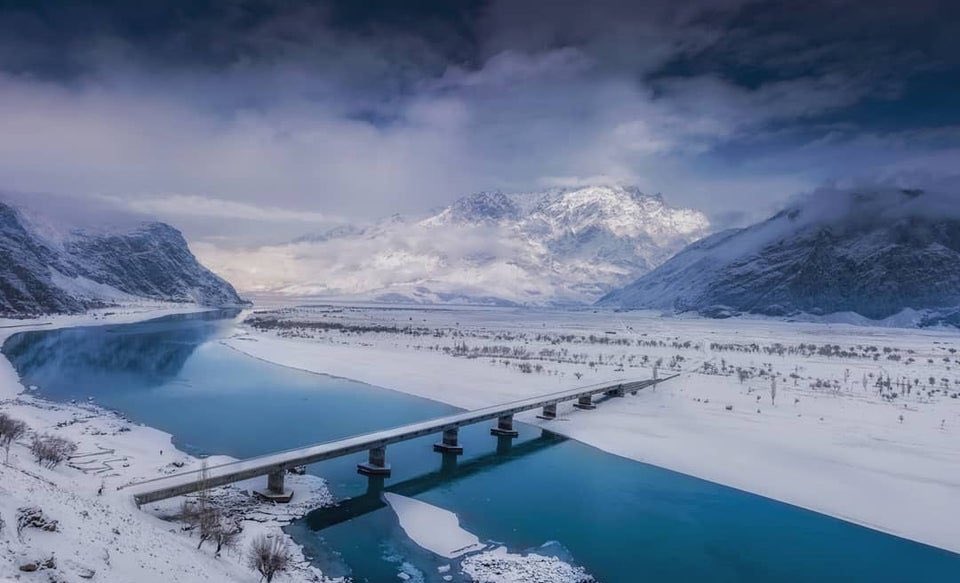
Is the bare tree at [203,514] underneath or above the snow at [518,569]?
above

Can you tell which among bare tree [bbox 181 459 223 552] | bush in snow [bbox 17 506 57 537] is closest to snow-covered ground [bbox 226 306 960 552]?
bare tree [bbox 181 459 223 552]

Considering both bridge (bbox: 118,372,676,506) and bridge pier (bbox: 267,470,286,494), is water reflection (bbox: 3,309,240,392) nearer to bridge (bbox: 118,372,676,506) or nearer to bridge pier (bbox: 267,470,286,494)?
bridge (bbox: 118,372,676,506)

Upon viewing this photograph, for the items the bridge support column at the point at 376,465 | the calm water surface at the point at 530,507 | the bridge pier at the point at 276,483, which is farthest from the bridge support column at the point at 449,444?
the bridge pier at the point at 276,483

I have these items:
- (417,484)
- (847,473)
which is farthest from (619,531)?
(847,473)

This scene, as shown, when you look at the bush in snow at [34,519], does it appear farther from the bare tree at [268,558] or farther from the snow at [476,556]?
the snow at [476,556]

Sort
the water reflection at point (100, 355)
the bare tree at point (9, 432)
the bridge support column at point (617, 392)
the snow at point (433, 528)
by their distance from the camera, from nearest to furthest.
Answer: the snow at point (433, 528), the bare tree at point (9, 432), the bridge support column at point (617, 392), the water reflection at point (100, 355)

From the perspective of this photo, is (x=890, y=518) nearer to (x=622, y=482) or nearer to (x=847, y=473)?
(x=847, y=473)

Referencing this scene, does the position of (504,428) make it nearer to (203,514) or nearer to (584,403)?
(584,403)
